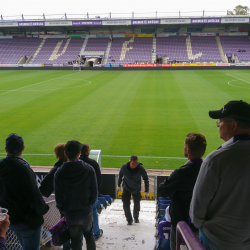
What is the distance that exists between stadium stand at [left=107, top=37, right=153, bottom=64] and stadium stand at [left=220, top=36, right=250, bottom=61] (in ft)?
51.7

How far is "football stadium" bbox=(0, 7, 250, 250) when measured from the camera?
6.93 ft

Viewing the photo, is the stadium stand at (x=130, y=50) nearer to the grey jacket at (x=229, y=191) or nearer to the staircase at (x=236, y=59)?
the staircase at (x=236, y=59)

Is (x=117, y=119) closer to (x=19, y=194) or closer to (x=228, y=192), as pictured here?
(x=19, y=194)

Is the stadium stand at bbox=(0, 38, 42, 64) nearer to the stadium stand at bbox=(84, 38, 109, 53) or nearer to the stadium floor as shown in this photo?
the stadium stand at bbox=(84, 38, 109, 53)

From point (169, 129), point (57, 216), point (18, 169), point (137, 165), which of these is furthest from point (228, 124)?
point (169, 129)

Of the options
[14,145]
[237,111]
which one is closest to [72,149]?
[14,145]

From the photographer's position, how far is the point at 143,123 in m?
13.8

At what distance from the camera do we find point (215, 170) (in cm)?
197

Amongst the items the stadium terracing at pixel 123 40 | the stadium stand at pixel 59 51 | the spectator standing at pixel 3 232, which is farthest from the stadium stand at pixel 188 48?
the spectator standing at pixel 3 232

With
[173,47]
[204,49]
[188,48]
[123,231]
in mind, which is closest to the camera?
[123,231]

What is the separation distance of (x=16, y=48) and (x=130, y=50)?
25522 millimetres

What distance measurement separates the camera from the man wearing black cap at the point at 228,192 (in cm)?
195

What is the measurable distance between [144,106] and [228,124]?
1509 cm

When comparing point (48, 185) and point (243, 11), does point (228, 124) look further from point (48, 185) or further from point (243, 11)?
point (243, 11)
